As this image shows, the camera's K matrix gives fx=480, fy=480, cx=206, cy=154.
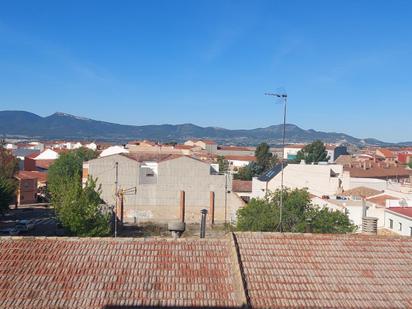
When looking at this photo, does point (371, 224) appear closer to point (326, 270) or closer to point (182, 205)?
point (326, 270)

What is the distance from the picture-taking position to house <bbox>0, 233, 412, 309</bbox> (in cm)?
916

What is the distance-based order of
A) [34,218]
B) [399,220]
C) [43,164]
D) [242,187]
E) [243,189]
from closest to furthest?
1. [399,220]
2. [34,218]
3. [243,189]
4. [242,187]
5. [43,164]

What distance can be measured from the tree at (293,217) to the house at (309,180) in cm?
1469

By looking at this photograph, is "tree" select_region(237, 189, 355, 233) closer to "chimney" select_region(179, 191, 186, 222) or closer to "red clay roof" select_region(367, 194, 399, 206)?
"red clay roof" select_region(367, 194, 399, 206)

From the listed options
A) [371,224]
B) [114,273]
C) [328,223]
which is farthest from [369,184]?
[114,273]

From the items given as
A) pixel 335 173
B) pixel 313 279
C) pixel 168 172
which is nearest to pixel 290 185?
pixel 335 173

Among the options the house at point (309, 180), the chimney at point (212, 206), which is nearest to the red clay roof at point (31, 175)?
the chimney at point (212, 206)

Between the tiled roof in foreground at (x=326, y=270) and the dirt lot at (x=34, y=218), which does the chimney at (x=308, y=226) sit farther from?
the dirt lot at (x=34, y=218)

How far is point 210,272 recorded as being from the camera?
998 centimetres

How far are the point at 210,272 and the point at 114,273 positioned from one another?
1.97 meters

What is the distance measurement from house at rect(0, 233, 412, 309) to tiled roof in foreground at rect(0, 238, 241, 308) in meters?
0.02

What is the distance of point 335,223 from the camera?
897 inches

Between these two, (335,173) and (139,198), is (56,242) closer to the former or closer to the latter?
(139,198)

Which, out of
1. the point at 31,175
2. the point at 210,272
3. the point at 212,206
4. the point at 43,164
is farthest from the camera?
the point at 43,164
